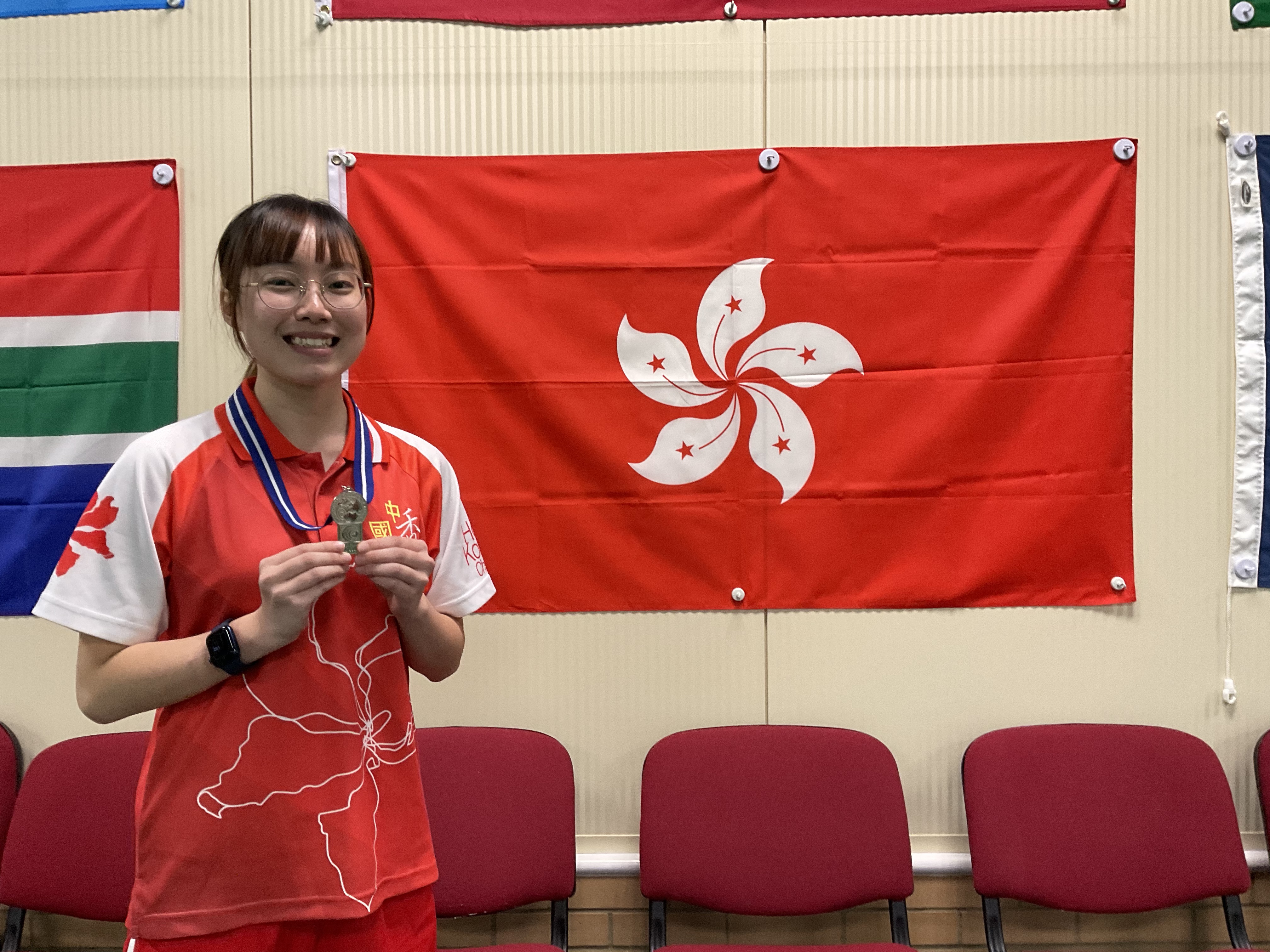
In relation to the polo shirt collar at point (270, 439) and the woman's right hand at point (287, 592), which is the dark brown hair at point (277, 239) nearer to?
the polo shirt collar at point (270, 439)

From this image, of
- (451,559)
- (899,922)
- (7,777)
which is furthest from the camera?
(7,777)

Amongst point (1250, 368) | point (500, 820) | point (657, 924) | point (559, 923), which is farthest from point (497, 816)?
point (1250, 368)

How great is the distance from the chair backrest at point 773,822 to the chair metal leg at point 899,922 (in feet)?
0.15

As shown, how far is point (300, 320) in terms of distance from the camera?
122cm

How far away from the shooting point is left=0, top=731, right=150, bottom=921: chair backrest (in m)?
2.34

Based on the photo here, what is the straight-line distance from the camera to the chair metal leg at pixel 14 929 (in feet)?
7.68

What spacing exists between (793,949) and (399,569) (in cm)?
156

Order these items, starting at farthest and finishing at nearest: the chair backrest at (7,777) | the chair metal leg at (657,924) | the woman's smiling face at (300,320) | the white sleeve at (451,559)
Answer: the chair backrest at (7,777)
the chair metal leg at (657,924)
the white sleeve at (451,559)
the woman's smiling face at (300,320)

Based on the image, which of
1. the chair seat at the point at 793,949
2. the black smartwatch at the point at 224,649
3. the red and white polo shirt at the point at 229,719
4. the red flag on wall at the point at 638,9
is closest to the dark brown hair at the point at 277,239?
the red and white polo shirt at the point at 229,719

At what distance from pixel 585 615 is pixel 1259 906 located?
1.98m

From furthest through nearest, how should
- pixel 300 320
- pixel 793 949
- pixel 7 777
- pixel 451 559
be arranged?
pixel 7 777
pixel 793 949
pixel 451 559
pixel 300 320

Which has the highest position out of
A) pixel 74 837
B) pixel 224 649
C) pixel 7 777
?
pixel 224 649

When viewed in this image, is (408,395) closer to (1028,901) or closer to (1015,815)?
(1015,815)

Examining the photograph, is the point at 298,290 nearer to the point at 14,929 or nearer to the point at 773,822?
the point at 773,822
